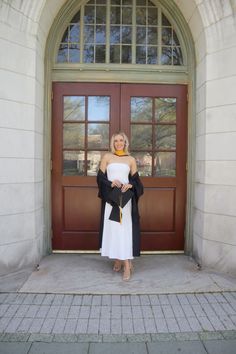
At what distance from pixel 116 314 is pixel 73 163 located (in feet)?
8.01

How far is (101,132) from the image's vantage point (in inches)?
186

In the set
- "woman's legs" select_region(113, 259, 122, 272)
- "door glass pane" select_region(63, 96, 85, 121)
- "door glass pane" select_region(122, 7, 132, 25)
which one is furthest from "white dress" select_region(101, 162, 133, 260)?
"door glass pane" select_region(122, 7, 132, 25)

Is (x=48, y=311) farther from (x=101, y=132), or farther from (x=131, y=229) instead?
(x=101, y=132)

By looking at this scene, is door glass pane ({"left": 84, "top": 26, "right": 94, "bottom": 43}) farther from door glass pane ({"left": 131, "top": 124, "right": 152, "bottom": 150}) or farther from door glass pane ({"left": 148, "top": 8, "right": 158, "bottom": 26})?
door glass pane ({"left": 131, "top": 124, "right": 152, "bottom": 150})

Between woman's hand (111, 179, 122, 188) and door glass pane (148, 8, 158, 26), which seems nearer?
woman's hand (111, 179, 122, 188)

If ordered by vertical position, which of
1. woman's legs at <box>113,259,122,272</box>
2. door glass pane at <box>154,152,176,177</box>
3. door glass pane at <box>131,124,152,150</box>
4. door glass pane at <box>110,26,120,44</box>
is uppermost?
door glass pane at <box>110,26,120,44</box>

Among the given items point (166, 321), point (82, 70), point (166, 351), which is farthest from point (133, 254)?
point (82, 70)

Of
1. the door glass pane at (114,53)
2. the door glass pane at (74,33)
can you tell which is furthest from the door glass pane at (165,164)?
the door glass pane at (74,33)

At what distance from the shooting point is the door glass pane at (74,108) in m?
4.70

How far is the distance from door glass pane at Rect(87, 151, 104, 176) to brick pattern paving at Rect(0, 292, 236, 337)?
1.96 m

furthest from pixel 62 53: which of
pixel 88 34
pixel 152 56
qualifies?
pixel 152 56

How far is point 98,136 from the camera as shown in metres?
4.73

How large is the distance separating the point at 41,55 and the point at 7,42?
1.83 ft

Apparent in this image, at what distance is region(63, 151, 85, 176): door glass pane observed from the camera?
4.75m
